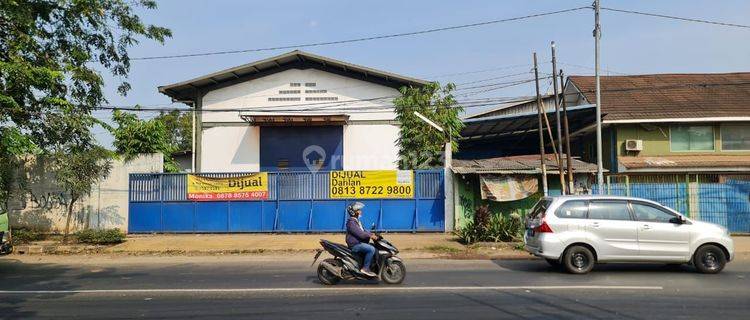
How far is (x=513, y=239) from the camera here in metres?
15.4

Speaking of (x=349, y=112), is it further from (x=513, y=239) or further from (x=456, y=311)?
(x=456, y=311)

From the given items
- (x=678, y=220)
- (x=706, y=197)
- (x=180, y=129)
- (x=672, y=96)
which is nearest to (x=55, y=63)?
(x=678, y=220)

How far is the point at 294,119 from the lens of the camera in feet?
77.6

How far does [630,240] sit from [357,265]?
504 cm

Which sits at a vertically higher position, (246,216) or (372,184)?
(372,184)

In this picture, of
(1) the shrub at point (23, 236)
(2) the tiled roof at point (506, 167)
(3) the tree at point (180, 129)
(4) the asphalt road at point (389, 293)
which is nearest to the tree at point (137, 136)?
(1) the shrub at point (23, 236)

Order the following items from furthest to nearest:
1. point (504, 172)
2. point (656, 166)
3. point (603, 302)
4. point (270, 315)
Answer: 1. point (656, 166)
2. point (504, 172)
3. point (603, 302)
4. point (270, 315)

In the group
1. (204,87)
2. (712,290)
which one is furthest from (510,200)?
(204,87)

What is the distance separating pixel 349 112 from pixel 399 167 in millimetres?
3629

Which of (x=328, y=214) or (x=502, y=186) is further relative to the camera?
(x=328, y=214)

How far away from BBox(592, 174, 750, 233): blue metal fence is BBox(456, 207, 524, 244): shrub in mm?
4088

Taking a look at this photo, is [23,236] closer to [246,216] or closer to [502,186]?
[246,216]

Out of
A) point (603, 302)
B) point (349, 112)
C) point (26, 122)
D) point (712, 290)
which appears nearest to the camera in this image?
point (603, 302)

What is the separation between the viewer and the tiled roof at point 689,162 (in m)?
20.8
